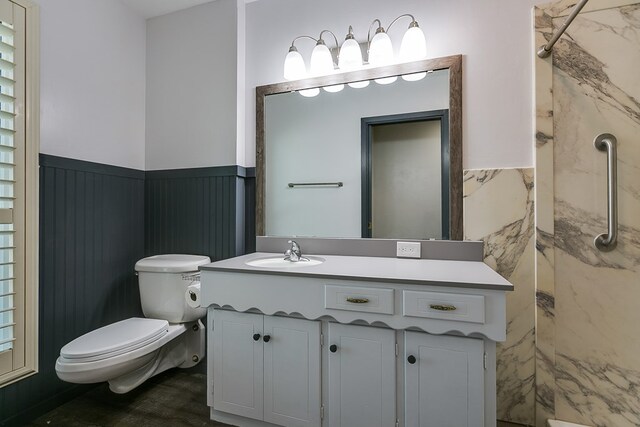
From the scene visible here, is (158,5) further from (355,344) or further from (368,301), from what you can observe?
(355,344)

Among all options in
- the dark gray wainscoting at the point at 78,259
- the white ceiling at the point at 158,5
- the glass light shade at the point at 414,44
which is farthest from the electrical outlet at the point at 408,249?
the white ceiling at the point at 158,5

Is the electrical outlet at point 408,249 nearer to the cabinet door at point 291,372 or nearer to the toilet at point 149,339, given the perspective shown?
the cabinet door at point 291,372

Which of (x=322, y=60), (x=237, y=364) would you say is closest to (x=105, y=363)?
(x=237, y=364)

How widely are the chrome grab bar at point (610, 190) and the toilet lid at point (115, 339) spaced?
224 centimetres

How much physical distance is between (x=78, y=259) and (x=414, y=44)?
7.34ft

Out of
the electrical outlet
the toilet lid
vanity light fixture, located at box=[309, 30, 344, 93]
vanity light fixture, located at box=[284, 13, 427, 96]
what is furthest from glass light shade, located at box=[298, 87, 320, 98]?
the toilet lid

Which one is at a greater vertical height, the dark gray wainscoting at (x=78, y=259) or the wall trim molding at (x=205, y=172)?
the wall trim molding at (x=205, y=172)

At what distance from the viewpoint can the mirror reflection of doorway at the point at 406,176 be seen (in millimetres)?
1713

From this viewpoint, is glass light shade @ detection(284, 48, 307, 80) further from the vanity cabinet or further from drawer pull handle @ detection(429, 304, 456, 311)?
drawer pull handle @ detection(429, 304, 456, 311)

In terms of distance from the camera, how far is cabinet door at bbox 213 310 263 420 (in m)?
1.46

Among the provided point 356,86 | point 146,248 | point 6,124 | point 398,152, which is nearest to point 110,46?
point 6,124

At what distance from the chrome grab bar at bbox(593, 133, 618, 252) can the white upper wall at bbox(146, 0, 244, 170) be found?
1.94 m

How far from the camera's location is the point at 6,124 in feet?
4.91

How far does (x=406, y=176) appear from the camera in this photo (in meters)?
1.76
